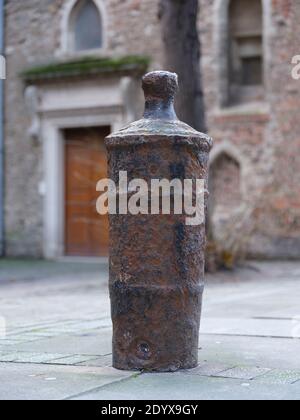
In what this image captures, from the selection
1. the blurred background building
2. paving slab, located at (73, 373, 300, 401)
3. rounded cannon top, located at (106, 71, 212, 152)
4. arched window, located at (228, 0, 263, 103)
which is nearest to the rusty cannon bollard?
rounded cannon top, located at (106, 71, 212, 152)

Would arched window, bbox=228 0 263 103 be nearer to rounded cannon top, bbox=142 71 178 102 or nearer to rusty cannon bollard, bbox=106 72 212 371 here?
rounded cannon top, bbox=142 71 178 102

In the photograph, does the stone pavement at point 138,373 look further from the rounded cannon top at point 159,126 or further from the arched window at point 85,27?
the arched window at point 85,27

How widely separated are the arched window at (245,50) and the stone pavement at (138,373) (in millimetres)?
5252

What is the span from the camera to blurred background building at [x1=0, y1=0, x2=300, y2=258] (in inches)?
594

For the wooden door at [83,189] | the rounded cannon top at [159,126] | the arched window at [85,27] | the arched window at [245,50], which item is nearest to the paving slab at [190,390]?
the rounded cannon top at [159,126]

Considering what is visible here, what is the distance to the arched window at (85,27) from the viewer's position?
683 inches

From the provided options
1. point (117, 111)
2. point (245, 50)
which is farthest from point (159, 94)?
point (117, 111)

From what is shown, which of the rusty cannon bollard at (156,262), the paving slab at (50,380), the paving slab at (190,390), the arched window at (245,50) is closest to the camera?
the paving slab at (190,390)

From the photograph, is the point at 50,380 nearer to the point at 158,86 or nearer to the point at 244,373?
the point at 244,373

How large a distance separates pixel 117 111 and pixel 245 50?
8.46ft

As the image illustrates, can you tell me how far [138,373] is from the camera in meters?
4.74

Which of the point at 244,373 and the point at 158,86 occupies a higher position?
the point at 158,86

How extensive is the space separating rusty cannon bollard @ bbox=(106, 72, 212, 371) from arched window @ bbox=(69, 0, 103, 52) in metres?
12.8
